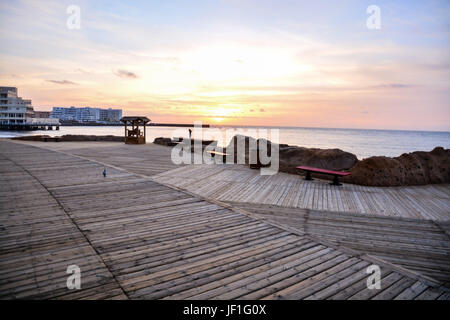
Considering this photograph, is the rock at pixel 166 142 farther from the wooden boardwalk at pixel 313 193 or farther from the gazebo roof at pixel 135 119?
the wooden boardwalk at pixel 313 193

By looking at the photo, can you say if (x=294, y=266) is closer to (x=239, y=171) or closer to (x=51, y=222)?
(x=51, y=222)

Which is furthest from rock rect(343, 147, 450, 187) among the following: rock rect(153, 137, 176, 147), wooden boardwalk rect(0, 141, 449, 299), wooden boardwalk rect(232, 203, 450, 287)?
rock rect(153, 137, 176, 147)

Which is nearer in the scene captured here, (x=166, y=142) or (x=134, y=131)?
(x=166, y=142)

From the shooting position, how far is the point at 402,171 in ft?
31.1

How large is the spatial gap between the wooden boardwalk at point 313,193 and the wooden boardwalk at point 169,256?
5.55 ft

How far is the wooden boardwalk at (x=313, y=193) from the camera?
6.48 metres

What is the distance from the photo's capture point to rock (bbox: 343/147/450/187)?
30.1 feet

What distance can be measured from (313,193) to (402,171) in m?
4.09


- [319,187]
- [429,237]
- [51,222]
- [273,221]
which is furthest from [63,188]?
[429,237]

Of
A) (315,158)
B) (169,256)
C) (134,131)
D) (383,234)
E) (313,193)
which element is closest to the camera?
(169,256)

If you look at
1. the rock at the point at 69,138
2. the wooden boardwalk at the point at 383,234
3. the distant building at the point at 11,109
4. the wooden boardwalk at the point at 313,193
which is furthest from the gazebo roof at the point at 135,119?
the distant building at the point at 11,109

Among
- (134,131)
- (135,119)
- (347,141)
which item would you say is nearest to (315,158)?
(134,131)

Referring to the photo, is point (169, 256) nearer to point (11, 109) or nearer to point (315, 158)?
point (315, 158)
